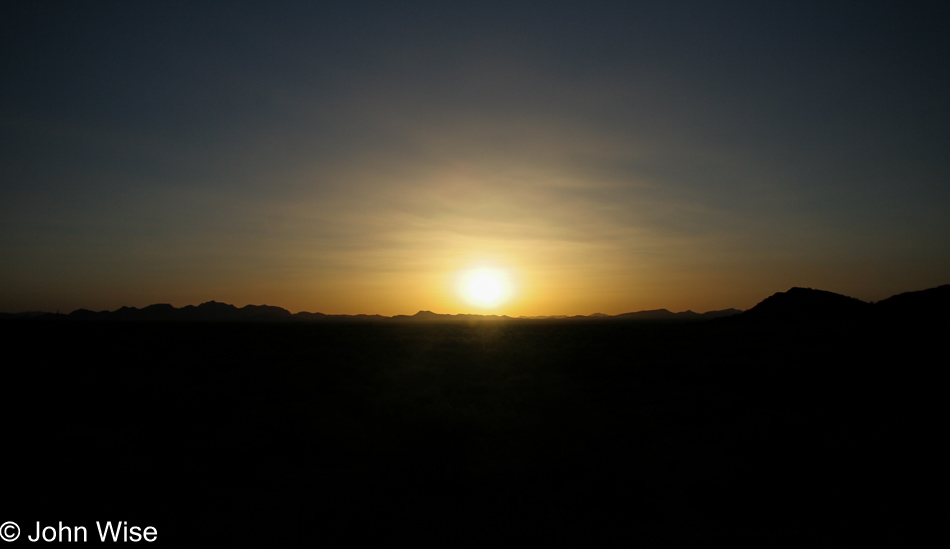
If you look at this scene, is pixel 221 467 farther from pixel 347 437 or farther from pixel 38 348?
pixel 38 348

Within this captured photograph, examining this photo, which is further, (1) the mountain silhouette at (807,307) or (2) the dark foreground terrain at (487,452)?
(1) the mountain silhouette at (807,307)

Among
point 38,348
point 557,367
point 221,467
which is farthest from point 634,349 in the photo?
point 38,348

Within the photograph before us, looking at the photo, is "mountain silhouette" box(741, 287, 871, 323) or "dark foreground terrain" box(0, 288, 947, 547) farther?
"mountain silhouette" box(741, 287, 871, 323)

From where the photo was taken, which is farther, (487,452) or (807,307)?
(807,307)

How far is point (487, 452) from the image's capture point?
1150cm

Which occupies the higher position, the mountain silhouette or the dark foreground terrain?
the mountain silhouette

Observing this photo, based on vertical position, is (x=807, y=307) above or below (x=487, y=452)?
above

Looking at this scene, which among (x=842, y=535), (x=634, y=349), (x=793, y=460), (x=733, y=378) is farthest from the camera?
(x=634, y=349)

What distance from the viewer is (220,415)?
1459 centimetres

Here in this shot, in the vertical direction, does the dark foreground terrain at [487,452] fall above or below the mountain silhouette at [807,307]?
below

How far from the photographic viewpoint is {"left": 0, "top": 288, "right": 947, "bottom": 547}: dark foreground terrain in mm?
7895

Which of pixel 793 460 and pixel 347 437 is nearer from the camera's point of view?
pixel 793 460

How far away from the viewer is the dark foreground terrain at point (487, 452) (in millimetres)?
7895

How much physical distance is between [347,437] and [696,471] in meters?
9.00
